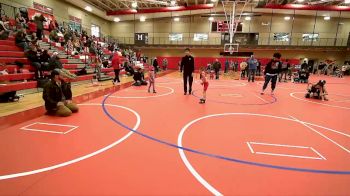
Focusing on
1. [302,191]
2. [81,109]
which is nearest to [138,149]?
[302,191]

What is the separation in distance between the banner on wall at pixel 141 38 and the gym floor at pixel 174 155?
2607 cm

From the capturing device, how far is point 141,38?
30281mm

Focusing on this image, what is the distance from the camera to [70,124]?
180 inches

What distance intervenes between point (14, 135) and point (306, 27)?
32258 millimetres

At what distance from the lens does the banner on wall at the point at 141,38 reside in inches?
1187

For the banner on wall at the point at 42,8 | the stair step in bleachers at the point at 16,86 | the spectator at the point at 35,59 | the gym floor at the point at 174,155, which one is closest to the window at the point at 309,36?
the gym floor at the point at 174,155

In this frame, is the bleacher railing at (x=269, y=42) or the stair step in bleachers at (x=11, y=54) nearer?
the stair step in bleachers at (x=11, y=54)

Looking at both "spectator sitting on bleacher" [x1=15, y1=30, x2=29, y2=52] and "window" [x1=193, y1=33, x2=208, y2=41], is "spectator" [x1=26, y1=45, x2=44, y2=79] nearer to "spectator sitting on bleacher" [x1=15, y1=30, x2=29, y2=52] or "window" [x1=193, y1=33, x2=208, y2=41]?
"spectator sitting on bleacher" [x1=15, y1=30, x2=29, y2=52]

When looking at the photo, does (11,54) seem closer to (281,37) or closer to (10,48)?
(10,48)

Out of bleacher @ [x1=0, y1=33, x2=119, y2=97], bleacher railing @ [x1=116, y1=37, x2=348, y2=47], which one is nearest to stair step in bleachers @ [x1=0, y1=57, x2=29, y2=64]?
bleacher @ [x1=0, y1=33, x2=119, y2=97]

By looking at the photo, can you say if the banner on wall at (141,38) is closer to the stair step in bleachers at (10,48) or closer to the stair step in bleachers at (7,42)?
the stair step in bleachers at (7,42)

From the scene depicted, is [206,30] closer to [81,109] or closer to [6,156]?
[81,109]

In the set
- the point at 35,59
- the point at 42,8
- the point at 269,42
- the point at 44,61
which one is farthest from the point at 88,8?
the point at 269,42

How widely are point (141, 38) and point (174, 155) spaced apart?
95.4ft
